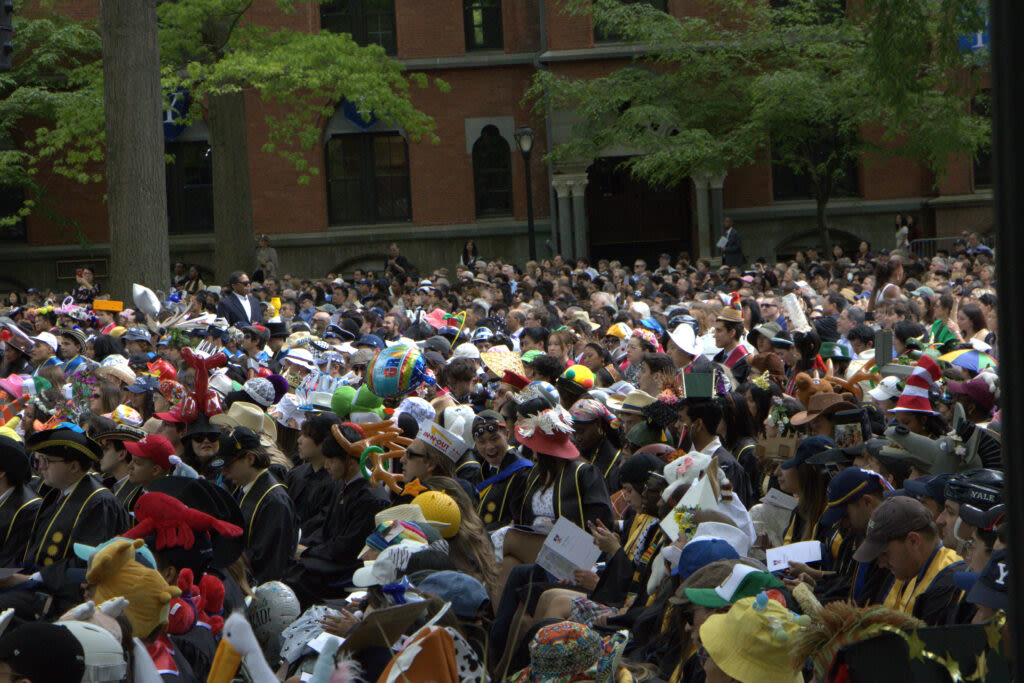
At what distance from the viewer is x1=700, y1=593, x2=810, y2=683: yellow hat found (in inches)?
154

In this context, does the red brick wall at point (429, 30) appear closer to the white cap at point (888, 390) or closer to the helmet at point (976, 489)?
the white cap at point (888, 390)

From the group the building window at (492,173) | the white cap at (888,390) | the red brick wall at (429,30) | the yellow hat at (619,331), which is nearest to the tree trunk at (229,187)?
the red brick wall at (429,30)

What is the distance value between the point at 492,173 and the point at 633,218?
4693 mm

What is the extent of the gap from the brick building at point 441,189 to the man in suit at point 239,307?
16325mm

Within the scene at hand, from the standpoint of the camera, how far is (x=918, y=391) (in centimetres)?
763

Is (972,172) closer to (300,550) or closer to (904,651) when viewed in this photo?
(300,550)

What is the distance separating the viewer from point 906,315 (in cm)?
1232

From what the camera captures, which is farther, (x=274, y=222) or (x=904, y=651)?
A: (x=274, y=222)

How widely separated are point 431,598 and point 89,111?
21.3 meters

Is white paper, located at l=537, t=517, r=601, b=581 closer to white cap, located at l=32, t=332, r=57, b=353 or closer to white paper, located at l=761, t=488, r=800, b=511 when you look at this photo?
white paper, located at l=761, t=488, r=800, b=511

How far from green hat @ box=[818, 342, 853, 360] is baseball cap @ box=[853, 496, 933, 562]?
604 cm

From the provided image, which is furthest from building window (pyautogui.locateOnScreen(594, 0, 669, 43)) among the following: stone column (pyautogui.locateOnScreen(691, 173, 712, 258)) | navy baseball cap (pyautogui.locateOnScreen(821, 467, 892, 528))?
navy baseball cap (pyautogui.locateOnScreen(821, 467, 892, 528))

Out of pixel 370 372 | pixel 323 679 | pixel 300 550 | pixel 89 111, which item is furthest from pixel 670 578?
pixel 89 111

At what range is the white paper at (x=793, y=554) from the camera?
5.52 metres
